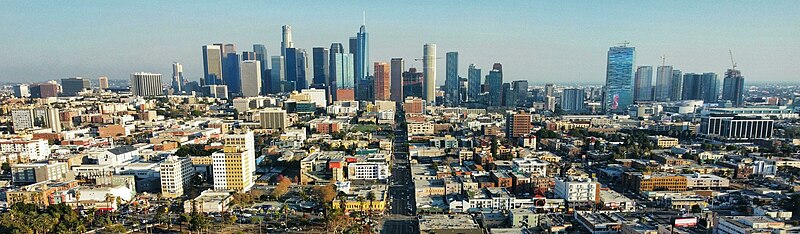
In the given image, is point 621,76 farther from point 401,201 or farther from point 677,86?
point 401,201

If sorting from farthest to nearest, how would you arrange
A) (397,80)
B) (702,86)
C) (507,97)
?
(397,80)
(702,86)
(507,97)

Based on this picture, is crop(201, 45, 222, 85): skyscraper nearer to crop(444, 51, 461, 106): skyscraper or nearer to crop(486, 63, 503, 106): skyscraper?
crop(444, 51, 461, 106): skyscraper

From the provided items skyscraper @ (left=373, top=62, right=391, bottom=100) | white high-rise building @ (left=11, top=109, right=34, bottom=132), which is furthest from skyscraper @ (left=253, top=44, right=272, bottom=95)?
white high-rise building @ (left=11, top=109, right=34, bottom=132)

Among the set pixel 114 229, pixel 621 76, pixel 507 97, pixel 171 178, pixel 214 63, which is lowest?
pixel 114 229

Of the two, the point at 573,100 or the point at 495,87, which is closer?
the point at 573,100

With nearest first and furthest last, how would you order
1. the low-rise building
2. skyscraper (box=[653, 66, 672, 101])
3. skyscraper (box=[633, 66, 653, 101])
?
the low-rise building
skyscraper (box=[653, 66, 672, 101])
skyscraper (box=[633, 66, 653, 101])

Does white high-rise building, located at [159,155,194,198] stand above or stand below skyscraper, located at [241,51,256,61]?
below

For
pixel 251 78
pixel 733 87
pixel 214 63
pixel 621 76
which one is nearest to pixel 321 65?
pixel 251 78
